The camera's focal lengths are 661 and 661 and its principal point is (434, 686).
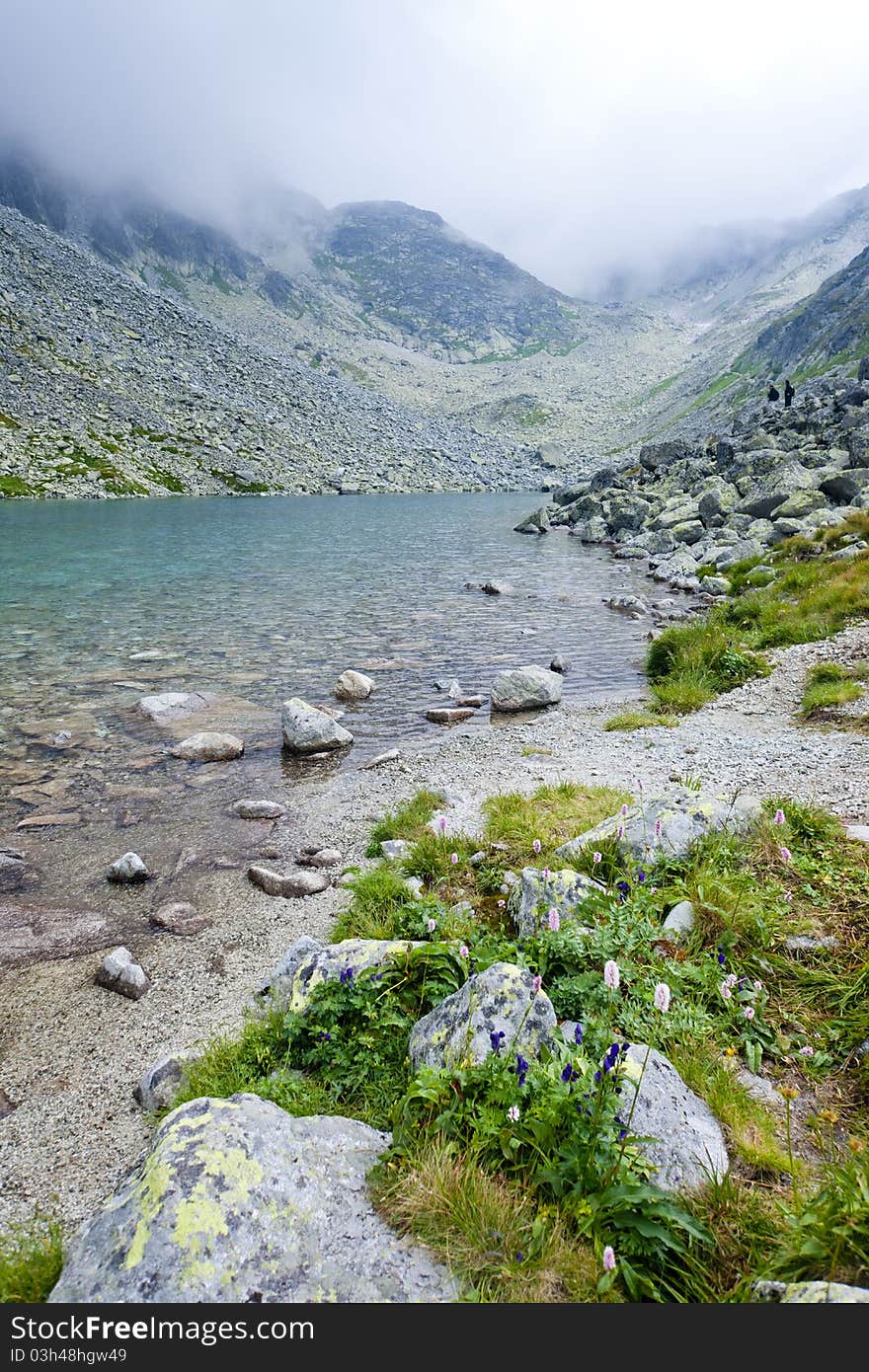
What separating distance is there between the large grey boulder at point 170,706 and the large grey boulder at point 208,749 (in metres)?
1.63

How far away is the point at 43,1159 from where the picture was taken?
177 inches

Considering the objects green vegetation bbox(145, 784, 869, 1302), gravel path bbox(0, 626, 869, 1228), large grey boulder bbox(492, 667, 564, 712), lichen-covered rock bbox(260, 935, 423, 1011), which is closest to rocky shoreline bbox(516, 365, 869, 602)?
large grey boulder bbox(492, 667, 564, 712)

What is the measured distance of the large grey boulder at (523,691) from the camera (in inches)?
604

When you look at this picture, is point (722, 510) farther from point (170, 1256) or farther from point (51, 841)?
point (170, 1256)

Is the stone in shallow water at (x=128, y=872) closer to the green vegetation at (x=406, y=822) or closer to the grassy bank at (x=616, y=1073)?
the green vegetation at (x=406, y=822)

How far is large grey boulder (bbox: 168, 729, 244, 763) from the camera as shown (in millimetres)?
12328

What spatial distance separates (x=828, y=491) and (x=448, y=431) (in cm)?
12832

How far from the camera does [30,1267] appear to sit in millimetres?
3197

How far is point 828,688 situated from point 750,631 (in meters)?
5.67

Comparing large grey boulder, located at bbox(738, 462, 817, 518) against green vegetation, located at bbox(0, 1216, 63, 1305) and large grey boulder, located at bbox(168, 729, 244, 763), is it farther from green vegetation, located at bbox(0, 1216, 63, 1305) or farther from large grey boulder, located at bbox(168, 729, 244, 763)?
green vegetation, located at bbox(0, 1216, 63, 1305)

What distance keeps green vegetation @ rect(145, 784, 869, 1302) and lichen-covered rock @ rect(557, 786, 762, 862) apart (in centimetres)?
15

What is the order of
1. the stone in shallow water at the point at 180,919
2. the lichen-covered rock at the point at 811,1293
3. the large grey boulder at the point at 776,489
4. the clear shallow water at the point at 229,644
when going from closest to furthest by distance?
the lichen-covered rock at the point at 811,1293, the stone in shallow water at the point at 180,919, the clear shallow water at the point at 229,644, the large grey boulder at the point at 776,489

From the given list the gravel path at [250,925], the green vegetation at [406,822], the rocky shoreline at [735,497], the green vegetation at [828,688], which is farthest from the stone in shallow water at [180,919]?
the rocky shoreline at [735,497]

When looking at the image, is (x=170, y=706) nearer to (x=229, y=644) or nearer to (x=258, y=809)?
(x=258, y=809)
